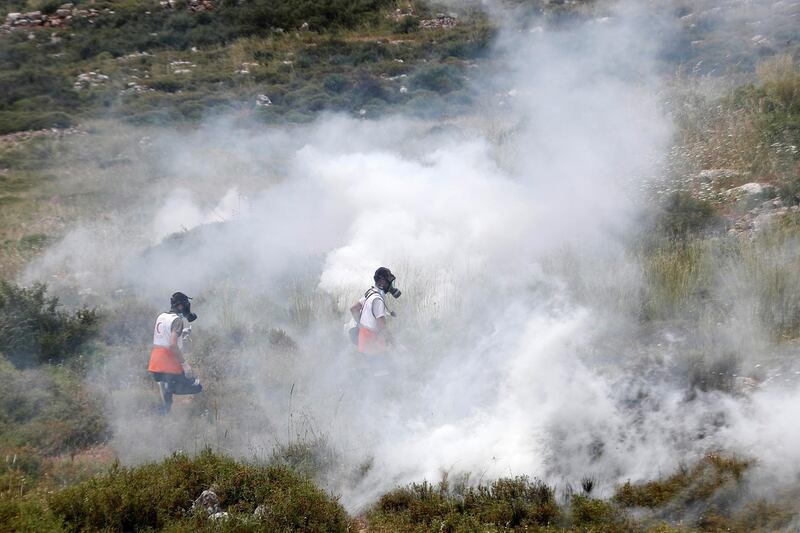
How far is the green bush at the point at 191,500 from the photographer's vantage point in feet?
18.5

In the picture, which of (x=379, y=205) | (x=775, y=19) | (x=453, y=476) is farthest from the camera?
(x=775, y=19)

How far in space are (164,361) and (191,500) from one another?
95.4 inches

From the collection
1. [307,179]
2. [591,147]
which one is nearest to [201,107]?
[307,179]

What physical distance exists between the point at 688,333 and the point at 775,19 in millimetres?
12353

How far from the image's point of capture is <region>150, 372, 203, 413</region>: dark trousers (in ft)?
27.4

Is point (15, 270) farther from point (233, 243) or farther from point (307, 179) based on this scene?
point (307, 179)

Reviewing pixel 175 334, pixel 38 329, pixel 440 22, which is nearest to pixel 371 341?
pixel 175 334

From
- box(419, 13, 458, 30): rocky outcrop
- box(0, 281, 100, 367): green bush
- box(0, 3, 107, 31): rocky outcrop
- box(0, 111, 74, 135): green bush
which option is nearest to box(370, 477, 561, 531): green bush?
box(0, 281, 100, 367): green bush

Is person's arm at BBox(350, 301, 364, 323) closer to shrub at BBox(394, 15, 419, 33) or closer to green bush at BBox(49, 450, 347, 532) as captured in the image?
green bush at BBox(49, 450, 347, 532)

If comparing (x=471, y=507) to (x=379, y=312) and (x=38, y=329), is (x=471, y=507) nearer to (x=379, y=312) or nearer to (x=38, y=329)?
(x=379, y=312)

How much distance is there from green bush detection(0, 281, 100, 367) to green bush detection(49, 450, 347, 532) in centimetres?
366

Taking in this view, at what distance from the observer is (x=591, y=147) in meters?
13.7

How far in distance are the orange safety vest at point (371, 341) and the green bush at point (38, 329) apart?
12.2ft

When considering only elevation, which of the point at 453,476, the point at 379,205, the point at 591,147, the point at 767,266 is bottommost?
the point at 453,476
